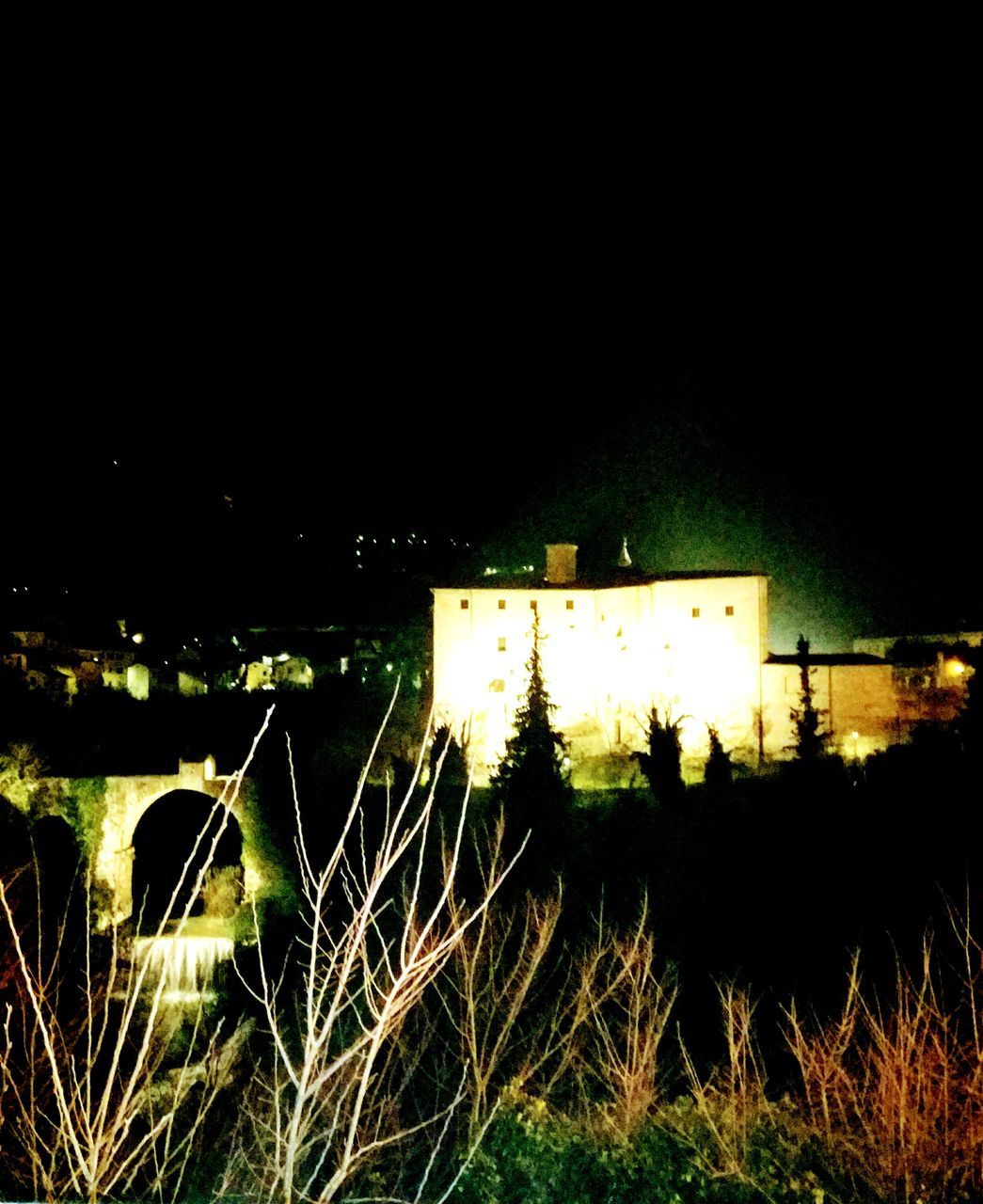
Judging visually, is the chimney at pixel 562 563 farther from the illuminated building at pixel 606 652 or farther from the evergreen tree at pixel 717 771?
the evergreen tree at pixel 717 771

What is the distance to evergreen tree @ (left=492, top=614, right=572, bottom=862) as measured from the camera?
1909 centimetres

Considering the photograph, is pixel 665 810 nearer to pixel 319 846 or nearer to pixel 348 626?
pixel 319 846

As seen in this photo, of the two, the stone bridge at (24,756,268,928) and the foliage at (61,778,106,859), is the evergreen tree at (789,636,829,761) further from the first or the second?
the foliage at (61,778,106,859)

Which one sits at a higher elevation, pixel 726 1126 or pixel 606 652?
pixel 606 652

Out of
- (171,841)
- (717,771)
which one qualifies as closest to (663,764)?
(717,771)

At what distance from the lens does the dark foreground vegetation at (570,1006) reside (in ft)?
23.5

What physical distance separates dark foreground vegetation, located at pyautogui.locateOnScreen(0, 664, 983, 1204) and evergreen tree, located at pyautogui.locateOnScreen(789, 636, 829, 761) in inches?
22.0

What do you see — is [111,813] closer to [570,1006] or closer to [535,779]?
[535,779]

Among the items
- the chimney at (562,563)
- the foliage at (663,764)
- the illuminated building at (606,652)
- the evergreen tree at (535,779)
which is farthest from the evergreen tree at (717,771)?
the chimney at (562,563)

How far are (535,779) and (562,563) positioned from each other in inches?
336

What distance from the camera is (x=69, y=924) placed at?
16422mm

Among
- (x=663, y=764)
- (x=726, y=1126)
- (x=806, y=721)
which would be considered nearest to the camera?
(x=726, y=1126)

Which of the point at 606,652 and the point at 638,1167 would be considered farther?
the point at 606,652

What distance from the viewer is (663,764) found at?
20.8 meters
